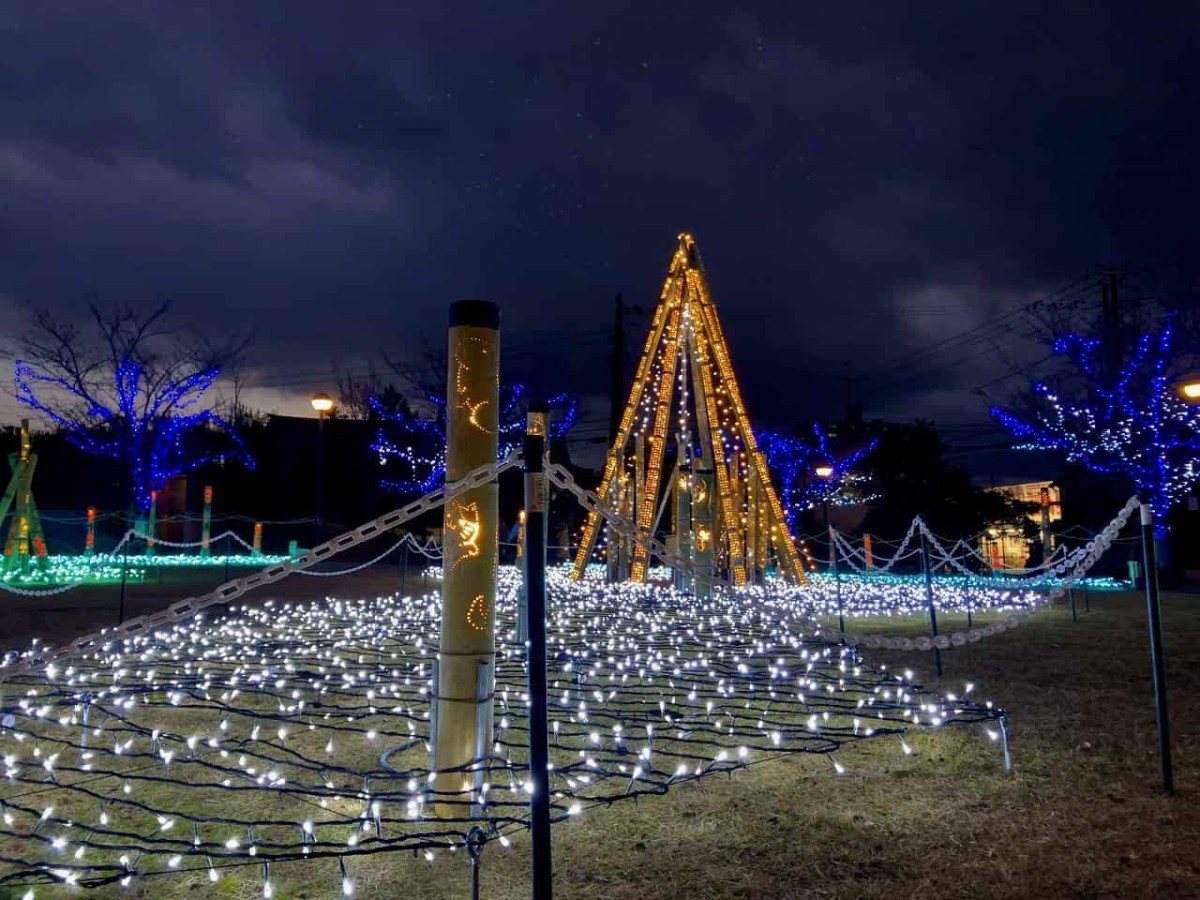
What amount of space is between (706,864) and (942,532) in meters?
26.7

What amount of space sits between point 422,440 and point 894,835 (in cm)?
2880

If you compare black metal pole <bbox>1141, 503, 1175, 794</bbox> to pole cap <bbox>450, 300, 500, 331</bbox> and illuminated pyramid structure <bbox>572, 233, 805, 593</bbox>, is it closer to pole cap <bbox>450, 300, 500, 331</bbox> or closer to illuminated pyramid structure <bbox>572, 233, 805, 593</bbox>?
pole cap <bbox>450, 300, 500, 331</bbox>

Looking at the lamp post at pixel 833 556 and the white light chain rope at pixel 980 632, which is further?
the lamp post at pixel 833 556

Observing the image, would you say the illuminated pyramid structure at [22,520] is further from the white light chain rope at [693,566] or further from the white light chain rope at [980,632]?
the white light chain rope at [980,632]

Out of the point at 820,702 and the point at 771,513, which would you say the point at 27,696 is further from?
the point at 771,513

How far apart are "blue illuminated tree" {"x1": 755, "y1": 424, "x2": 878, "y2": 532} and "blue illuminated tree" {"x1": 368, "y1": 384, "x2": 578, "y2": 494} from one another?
8.07 m

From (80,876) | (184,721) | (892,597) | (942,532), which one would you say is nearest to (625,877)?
(80,876)

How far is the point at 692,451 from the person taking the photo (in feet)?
52.5

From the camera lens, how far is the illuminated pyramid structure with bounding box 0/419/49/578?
14781 mm

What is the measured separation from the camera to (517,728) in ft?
16.7

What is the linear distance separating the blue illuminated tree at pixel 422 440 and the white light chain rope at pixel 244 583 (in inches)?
962

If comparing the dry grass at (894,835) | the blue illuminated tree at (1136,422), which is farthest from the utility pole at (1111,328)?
the dry grass at (894,835)

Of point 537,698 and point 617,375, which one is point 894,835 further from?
point 617,375

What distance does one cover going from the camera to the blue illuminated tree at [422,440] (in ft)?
95.9
